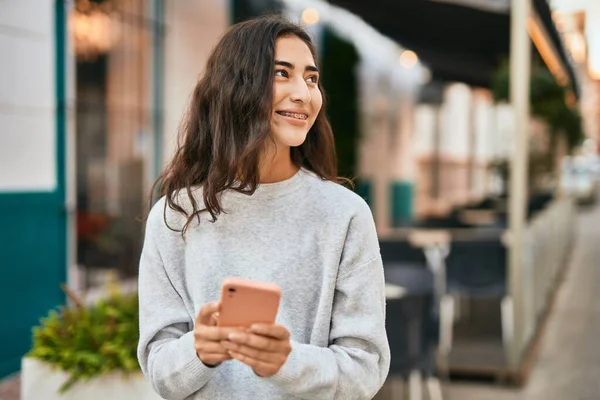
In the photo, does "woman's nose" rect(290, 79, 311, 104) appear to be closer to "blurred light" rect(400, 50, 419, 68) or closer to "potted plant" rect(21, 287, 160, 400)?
"potted plant" rect(21, 287, 160, 400)

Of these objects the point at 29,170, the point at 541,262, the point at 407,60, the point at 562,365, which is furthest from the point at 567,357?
the point at 407,60

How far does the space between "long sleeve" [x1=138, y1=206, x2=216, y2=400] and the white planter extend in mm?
1156

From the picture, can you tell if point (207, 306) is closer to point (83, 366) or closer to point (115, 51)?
point (83, 366)

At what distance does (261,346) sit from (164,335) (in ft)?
1.00

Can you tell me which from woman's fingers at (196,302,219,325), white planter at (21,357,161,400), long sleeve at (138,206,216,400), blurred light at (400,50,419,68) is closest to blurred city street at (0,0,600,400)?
white planter at (21,357,161,400)

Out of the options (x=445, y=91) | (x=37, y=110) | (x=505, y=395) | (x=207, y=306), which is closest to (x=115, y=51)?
(x=37, y=110)

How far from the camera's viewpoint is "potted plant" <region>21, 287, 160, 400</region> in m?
2.59

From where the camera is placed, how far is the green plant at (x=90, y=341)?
2.61 metres

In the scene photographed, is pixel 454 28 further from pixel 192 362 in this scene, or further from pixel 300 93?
pixel 192 362

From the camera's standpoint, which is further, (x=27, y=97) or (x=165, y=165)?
(x=27, y=97)

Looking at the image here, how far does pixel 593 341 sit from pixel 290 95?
6257 millimetres

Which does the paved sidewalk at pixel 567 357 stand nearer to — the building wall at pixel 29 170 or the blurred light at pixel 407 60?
the building wall at pixel 29 170

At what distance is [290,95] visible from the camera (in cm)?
145

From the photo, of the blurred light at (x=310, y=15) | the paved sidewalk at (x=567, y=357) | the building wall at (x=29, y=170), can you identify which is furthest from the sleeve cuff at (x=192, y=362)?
Result: the blurred light at (x=310, y=15)
